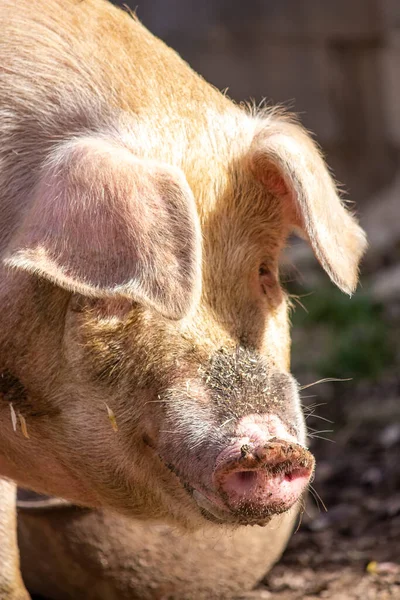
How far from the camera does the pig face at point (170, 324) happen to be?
2598 millimetres

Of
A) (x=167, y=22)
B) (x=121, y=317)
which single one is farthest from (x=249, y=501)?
(x=167, y=22)

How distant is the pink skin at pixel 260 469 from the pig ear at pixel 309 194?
544mm

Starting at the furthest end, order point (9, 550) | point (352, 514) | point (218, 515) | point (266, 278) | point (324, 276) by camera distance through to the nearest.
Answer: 1. point (324, 276)
2. point (352, 514)
3. point (9, 550)
4. point (266, 278)
5. point (218, 515)

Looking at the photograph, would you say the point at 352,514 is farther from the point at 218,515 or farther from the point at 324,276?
the point at 324,276

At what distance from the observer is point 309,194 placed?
2992 millimetres

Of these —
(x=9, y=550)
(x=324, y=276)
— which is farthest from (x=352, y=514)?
(x=324, y=276)

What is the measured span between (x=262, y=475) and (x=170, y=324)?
0.47 m

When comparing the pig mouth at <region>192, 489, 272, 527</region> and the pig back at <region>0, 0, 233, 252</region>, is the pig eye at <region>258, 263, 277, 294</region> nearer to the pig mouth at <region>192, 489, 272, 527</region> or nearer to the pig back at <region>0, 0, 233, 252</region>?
the pig back at <region>0, 0, 233, 252</region>

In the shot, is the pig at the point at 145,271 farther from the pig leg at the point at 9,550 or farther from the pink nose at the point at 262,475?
the pig leg at the point at 9,550

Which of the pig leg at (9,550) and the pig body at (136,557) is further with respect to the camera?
the pig body at (136,557)

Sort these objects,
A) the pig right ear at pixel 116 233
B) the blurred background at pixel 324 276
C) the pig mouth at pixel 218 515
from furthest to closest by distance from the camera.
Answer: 1. the blurred background at pixel 324 276
2. the pig mouth at pixel 218 515
3. the pig right ear at pixel 116 233

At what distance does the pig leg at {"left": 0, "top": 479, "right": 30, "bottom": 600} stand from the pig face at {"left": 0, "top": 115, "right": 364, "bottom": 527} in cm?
45

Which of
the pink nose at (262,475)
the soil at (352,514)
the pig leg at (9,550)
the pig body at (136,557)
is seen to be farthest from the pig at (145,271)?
the soil at (352,514)

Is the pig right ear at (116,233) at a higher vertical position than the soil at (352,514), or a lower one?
higher
